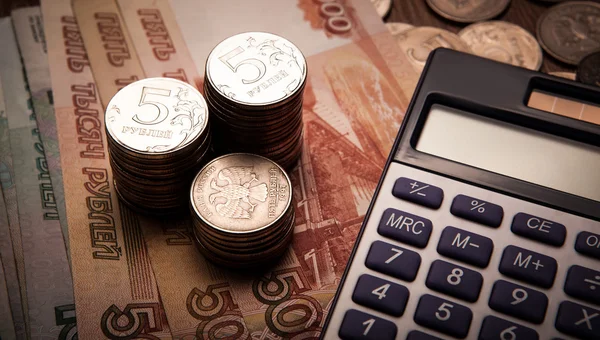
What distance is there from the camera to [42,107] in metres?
0.90

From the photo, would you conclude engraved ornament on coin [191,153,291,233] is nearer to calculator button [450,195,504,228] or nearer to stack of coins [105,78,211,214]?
stack of coins [105,78,211,214]

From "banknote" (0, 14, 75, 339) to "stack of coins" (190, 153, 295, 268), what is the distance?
16 centimetres

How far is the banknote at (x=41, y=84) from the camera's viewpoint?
833mm

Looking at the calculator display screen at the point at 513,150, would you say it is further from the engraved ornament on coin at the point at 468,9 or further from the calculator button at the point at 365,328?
the engraved ornament on coin at the point at 468,9

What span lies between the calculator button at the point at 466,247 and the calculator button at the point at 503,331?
0.17 ft

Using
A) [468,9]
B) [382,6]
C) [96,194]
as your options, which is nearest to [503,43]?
[468,9]

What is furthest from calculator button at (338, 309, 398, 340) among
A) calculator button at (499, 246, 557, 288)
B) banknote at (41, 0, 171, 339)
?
banknote at (41, 0, 171, 339)

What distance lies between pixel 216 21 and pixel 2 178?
14.6 inches

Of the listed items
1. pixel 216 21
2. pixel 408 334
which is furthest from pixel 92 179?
pixel 408 334

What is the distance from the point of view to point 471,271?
2.00 ft

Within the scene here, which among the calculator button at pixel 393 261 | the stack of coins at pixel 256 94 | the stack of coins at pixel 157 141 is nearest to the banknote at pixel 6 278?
the stack of coins at pixel 157 141

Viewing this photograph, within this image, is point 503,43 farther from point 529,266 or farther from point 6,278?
point 6,278

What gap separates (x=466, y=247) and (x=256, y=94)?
0.95ft

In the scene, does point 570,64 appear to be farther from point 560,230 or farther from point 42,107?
point 42,107
